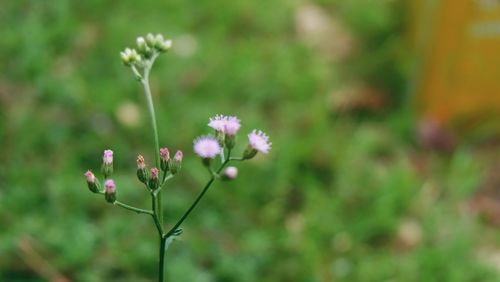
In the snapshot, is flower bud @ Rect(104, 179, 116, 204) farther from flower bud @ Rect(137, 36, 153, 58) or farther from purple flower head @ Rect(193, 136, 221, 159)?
flower bud @ Rect(137, 36, 153, 58)

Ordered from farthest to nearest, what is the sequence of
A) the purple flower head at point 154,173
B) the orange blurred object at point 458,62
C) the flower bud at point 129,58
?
the orange blurred object at point 458,62 < the flower bud at point 129,58 < the purple flower head at point 154,173

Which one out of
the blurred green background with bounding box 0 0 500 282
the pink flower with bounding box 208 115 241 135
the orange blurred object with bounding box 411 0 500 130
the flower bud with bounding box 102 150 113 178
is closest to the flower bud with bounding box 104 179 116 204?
the flower bud with bounding box 102 150 113 178

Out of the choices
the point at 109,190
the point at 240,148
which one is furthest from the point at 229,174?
the point at 240,148

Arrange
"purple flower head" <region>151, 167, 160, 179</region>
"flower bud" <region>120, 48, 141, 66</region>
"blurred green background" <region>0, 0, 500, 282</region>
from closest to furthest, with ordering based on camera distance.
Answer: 1. "purple flower head" <region>151, 167, 160, 179</region>
2. "flower bud" <region>120, 48, 141, 66</region>
3. "blurred green background" <region>0, 0, 500, 282</region>

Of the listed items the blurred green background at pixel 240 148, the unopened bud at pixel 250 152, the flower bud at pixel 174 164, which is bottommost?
the flower bud at pixel 174 164

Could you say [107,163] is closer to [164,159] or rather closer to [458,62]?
[164,159]

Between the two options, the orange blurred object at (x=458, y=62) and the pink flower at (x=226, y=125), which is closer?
the pink flower at (x=226, y=125)

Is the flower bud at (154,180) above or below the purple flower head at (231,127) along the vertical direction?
below

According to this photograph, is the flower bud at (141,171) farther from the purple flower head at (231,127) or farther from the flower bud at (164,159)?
the purple flower head at (231,127)

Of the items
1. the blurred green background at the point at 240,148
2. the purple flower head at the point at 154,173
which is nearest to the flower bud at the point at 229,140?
the purple flower head at the point at 154,173
